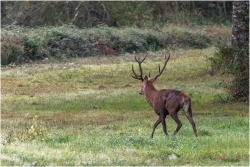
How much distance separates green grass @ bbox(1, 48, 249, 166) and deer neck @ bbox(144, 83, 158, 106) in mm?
732

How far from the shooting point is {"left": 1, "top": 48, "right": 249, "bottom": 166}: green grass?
992 cm

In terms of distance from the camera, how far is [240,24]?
21.2 meters

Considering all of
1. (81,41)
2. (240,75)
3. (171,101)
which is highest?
(171,101)

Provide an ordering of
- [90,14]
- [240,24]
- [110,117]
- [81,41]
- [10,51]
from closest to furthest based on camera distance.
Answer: [110,117] → [240,24] → [10,51] → [81,41] → [90,14]

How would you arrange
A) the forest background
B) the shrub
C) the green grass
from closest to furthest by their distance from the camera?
the green grass → the forest background → the shrub

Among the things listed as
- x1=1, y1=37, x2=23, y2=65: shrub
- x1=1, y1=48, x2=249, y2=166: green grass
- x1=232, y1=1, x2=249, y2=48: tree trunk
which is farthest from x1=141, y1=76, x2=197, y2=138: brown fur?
x1=1, y1=37, x2=23, y2=65: shrub

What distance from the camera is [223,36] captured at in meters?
36.7

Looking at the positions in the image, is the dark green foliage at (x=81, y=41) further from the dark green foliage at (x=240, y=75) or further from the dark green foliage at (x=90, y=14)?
the dark green foliage at (x=240, y=75)

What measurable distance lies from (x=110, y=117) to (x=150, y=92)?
359cm

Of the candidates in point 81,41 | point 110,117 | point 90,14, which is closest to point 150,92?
point 110,117

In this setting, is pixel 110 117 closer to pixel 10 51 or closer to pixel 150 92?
pixel 150 92

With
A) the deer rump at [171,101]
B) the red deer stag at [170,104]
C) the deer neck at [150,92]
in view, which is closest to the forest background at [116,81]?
the red deer stag at [170,104]

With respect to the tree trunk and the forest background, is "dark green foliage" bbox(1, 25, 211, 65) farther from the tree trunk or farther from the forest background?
the tree trunk

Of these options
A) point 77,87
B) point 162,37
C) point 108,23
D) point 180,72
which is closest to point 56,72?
point 77,87
